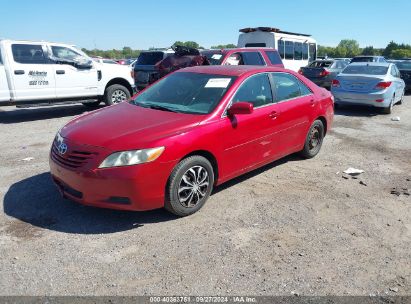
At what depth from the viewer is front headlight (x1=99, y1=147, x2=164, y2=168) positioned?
353 cm

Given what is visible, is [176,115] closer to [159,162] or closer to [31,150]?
[159,162]

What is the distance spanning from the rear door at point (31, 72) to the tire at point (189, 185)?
A: 6807mm

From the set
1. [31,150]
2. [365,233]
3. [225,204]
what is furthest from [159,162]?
[31,150]

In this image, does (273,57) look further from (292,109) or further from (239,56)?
(292,109)

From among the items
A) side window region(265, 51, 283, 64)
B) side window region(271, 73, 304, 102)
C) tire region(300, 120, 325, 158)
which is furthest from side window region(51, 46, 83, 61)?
tire region(300, 120, 325, 158)

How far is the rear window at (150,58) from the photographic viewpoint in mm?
13475

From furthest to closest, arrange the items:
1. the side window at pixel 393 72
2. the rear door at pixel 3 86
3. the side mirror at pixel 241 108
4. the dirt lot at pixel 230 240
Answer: the side window at pixel 393 72 < the rear door at pixel 3 86 < the side mirror at pixel 241 108 < the dirt lot at pixel 230 240

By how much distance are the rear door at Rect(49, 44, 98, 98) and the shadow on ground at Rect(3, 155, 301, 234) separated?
5532mm

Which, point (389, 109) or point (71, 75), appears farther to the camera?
point (389, 109)

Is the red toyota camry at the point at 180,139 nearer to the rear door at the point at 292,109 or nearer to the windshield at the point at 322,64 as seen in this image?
the rear door at the point at 292,109

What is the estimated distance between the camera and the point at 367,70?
36.3 feet

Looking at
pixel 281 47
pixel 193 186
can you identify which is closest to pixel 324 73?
pixel 281 47

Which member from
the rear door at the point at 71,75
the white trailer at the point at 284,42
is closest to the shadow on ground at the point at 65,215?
the rear door at the point at 71,75

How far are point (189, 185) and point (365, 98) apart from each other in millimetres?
8176
